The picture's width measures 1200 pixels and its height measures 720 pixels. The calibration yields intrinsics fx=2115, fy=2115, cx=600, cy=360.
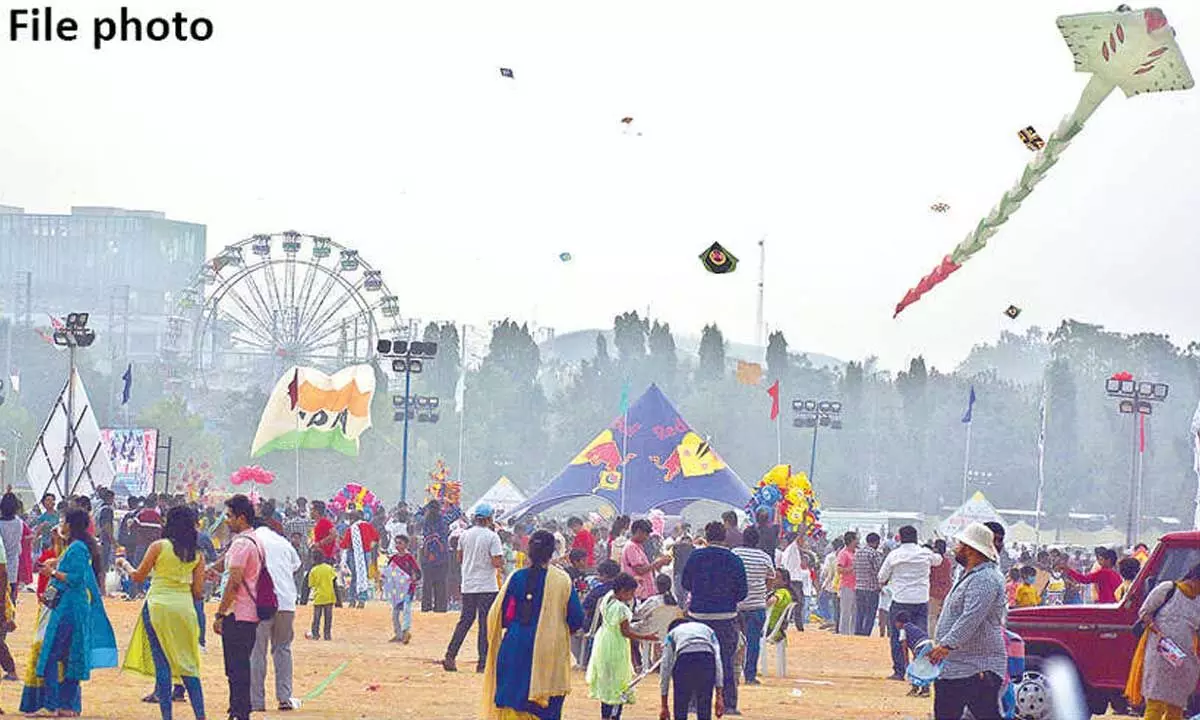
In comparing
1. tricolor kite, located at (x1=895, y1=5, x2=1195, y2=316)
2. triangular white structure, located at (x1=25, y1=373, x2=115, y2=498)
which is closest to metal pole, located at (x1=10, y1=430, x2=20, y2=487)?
triangular white structure, located at (x1=25, y1=373, x2=115, y2=498)

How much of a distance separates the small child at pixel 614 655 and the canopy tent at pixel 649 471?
27004 millimetres

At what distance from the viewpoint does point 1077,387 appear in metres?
117

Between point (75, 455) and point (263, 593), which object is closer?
point (263, 593)

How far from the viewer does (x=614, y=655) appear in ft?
50.6

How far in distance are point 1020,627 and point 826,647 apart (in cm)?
1176

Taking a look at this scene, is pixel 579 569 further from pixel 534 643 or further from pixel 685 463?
pixel 685 463

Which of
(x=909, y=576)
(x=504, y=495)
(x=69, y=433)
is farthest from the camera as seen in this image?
(x=504, y=495)

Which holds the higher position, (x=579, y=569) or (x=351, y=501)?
(x=351, y=501)

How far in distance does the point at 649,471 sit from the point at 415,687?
79.9 feet

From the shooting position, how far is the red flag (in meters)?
53.5

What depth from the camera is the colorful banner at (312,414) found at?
54188mm

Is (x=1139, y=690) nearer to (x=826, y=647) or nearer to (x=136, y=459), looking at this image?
(x=826, y=647)

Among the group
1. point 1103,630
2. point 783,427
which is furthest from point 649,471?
point 783,427

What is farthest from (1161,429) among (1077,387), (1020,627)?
(1020,627)
